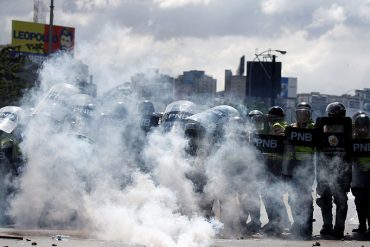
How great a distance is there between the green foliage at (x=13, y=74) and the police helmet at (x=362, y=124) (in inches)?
817

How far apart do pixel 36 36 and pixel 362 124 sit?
204ft

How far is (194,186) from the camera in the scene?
1151 cm

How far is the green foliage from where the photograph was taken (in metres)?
31.3

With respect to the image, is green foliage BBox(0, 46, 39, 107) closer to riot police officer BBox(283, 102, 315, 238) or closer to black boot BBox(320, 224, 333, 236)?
riot police officer BBox(283, 102, 315, 238)

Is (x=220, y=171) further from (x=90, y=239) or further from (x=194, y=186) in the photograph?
(x=90, y=239)

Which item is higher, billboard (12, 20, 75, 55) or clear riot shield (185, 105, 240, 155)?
billboard (12, 20, 75, 55)

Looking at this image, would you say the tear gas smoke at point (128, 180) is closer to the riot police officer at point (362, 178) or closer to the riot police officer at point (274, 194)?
the riot police officer at point (274, 194)

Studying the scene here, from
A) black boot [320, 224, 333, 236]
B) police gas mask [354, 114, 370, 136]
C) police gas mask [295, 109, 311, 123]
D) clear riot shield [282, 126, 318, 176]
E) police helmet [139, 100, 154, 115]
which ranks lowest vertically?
black boot [320, 224, 333, 236]

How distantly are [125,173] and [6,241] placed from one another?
324cm

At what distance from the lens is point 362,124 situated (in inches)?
445

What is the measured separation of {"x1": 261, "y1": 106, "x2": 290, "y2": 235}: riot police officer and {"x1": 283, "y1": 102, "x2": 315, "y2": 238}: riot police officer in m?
0.23

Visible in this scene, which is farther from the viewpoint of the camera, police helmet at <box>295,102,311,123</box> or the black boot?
police helmet at <box>295,102,311,123</box>

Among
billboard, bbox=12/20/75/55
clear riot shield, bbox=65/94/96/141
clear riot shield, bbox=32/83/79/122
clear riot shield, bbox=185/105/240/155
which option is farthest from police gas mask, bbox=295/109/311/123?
billboard, bbox=12/20/75/55

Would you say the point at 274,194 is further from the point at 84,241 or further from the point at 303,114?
the point at 84,241
